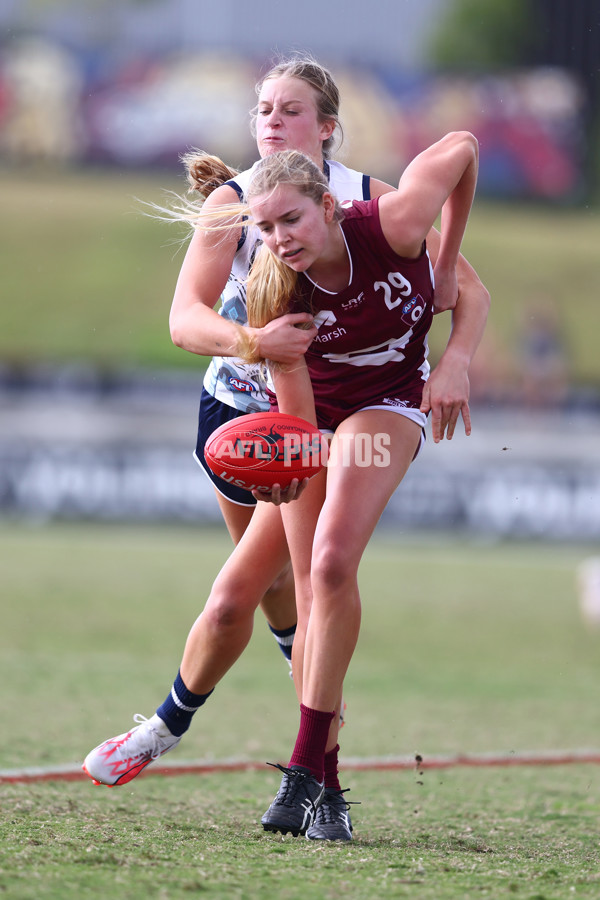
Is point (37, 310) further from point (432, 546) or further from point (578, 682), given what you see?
point (578, 682)

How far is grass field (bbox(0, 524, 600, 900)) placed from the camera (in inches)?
119

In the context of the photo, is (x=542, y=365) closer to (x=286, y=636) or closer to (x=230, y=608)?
(x=286, y=636)

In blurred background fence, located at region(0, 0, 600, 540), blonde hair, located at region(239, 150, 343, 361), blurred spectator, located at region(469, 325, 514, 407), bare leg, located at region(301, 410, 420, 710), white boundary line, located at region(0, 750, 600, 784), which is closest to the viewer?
blonde hair, located at region(239, 150, 343, 361)

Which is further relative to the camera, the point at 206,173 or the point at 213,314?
the point at 206,173

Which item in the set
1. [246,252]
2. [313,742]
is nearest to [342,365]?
[246,252]

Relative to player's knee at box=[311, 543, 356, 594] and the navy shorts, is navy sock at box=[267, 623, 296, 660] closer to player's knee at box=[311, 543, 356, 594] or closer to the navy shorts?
the navy shorts

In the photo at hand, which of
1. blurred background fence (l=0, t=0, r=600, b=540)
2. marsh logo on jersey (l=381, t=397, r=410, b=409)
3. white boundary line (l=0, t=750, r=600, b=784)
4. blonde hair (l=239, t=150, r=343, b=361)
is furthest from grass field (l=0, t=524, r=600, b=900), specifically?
blurred background fence (l=0, t=0, r=600, b=540)

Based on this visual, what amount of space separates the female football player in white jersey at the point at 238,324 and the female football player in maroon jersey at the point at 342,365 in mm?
146

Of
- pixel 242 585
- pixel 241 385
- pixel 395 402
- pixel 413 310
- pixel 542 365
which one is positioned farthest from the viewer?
pixel 542 365

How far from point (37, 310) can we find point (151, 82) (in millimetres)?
5678

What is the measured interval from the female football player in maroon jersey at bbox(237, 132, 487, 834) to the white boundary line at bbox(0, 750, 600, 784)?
1.28 meters

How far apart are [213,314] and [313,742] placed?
1.36 meters

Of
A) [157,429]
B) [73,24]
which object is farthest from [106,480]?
[73,24]

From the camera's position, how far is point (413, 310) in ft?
12.6
